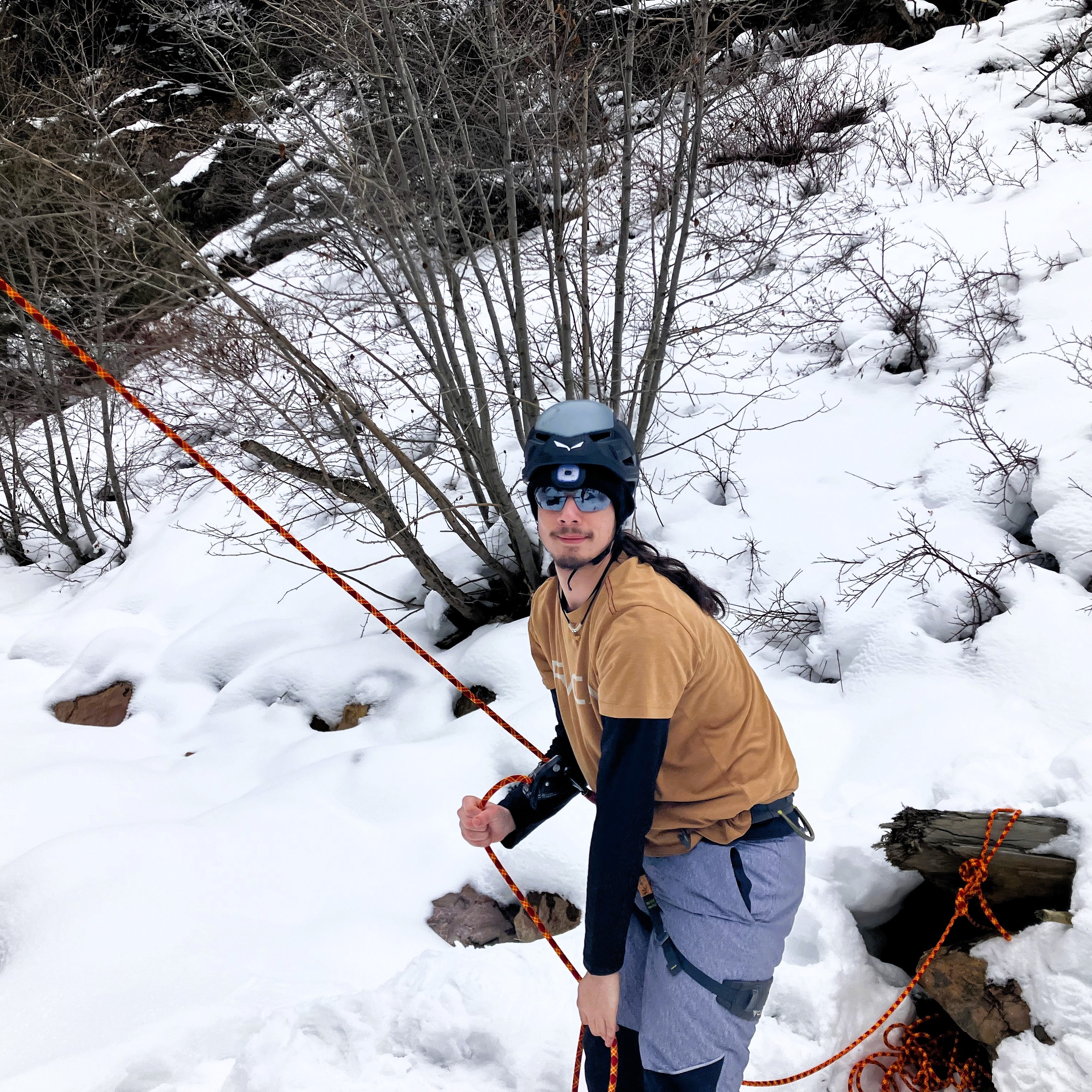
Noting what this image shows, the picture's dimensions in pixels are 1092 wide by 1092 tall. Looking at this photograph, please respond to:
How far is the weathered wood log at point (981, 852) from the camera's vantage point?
2.33 m

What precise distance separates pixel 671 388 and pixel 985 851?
17.4 ft

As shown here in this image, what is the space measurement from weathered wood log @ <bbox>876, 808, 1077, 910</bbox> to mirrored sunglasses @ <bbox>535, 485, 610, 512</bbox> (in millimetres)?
1684

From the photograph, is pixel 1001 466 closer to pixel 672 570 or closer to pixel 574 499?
pixel 672 570

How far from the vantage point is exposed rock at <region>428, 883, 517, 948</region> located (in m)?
2.98

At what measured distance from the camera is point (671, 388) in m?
7.11

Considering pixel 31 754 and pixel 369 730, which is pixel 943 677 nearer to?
pixel 369 730

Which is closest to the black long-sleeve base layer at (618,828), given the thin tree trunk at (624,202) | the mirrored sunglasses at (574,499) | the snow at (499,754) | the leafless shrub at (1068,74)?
the mirrored sunglasses at (574,499)

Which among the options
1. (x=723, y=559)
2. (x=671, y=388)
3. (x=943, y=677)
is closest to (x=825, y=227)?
(x=671, y=388)

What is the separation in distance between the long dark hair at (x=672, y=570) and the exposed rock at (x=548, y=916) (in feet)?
6.23

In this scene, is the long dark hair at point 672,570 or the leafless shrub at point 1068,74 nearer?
the long dark hair at point 672,570

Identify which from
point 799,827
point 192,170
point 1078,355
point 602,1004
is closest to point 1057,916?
point 799,827

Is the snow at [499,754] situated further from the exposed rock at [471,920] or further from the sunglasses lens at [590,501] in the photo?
the sunglasses lens at [590,501]

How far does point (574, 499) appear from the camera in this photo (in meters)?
1.59

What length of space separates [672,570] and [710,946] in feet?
2.56
